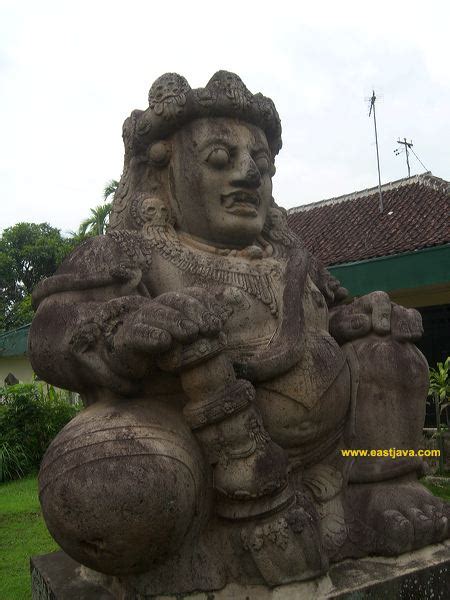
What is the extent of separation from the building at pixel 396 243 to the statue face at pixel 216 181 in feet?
17.6

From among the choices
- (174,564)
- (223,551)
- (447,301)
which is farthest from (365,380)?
(447,301)

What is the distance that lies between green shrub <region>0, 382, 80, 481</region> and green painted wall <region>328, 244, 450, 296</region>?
4569mm

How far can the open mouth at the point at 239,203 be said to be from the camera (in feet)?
8.04

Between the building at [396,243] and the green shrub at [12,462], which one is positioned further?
the green shrub at [12,462]

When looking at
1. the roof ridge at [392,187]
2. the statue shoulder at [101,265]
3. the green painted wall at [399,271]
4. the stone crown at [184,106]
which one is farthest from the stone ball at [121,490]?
the roof ridge at [392,187]

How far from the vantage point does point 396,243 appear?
37.1 feet

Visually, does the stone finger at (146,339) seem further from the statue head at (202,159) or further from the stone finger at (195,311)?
the statue head at (202,159)

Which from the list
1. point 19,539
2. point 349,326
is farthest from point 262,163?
point 19,539

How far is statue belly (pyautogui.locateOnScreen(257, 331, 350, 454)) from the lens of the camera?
2158 mm

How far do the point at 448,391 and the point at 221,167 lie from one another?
18.7ft

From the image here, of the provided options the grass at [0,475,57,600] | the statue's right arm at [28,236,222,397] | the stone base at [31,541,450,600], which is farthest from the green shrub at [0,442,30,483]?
the statue's right arm at [28,236,222,397]

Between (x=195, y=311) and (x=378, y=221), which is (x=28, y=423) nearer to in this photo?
(x=195, y=311)

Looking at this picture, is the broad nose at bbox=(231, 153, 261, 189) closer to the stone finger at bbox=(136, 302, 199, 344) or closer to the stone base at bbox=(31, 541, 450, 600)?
the stone finger at bbox=(136, 302, 199, 344)

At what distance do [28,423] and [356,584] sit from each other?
26.1 ft
